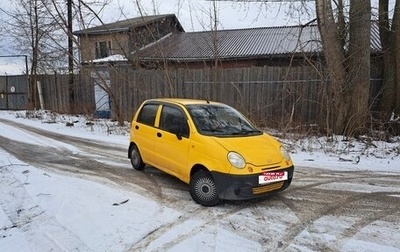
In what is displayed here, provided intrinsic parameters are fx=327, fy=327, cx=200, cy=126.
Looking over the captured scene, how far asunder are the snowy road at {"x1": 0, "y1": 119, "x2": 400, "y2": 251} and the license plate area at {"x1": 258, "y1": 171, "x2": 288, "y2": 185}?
0.43 m

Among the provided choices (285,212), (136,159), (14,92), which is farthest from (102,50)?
(285,212)

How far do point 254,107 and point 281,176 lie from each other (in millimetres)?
7857

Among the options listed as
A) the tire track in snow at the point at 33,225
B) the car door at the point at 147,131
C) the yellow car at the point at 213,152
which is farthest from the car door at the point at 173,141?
the tire track in snow at the point at 33,225

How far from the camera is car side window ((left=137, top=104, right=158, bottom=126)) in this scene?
6.40 metres

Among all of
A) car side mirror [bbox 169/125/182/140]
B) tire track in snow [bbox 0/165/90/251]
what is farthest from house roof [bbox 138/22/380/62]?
tire track in snow [bbox 0/165/90/251]

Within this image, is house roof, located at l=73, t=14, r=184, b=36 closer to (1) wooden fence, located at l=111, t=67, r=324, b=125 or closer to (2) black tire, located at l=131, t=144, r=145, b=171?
(1) wooden fence, located at l=111, t=67, r=324, b=125

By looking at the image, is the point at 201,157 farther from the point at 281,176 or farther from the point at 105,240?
the point at 105,240

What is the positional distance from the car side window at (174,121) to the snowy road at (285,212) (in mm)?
1052

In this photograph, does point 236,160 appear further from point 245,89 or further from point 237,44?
point 237,44

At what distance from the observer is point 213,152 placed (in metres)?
4.80

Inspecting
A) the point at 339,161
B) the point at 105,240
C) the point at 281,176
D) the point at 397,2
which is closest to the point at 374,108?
the point at 397,2

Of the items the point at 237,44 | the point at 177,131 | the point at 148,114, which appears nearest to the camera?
the point at 177,131

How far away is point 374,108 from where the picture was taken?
11461mm

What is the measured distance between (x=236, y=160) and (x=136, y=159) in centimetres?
301
